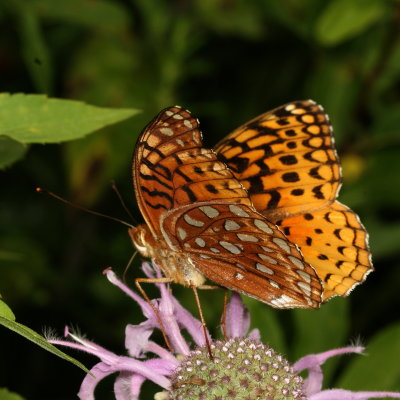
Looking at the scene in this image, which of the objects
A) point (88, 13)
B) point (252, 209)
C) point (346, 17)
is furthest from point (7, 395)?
point (88, 13)

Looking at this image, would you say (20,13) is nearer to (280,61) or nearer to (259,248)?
(280,61)

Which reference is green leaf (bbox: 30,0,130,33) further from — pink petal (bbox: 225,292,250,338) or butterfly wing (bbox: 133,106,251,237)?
pink petal (bbox: 225,292,250,338)

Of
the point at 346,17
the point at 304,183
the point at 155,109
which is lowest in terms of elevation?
the point at 304,183

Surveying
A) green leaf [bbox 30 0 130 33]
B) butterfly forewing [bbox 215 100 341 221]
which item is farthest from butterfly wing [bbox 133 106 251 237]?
green leaf [bbox 30 0 130 33]

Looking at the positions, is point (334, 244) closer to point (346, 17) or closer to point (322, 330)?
point (322, 330)

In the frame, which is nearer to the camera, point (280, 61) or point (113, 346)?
point (113, 346)

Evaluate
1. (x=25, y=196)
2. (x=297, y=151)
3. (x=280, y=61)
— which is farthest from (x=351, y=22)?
(x=25, y=196)

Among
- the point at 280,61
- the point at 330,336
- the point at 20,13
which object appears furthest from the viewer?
the point at 280,61
